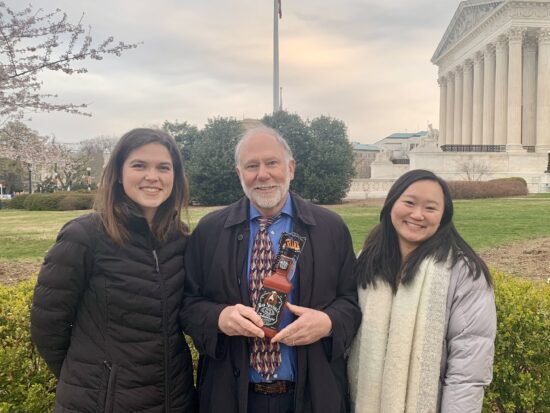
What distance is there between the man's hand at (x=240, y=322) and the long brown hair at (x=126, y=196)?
2.30 ft

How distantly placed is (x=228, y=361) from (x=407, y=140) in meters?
130

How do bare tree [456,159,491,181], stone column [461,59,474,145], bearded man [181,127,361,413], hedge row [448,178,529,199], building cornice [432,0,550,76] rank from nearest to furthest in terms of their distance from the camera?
1. bearded man [181,127,361,413]
2. hedge row [448,178,529,199]
3. bare tree [456,159,491,181]
4. building cornice [432,0,550,76]
5. stone column [461,59,474,145]

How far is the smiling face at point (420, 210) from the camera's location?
3223mm

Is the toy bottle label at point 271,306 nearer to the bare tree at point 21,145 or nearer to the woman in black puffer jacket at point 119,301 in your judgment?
the woman in black puffer jacket at point 119,301

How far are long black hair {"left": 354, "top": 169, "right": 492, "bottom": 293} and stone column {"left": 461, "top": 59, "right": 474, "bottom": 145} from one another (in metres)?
63.5

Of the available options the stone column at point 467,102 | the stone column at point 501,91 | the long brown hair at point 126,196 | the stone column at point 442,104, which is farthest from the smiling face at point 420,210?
the stone column at point 442,104

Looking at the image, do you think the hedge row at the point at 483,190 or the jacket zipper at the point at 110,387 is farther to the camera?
the hedge row at the point at 483,190

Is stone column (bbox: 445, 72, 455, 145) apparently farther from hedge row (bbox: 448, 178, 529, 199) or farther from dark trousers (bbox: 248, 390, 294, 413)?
dark trousers (bbox: 248, 390, 294, 413)

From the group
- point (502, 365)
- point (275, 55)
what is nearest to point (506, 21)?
point (275, 55)

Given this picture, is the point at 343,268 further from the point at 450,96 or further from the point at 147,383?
the point at 450,96

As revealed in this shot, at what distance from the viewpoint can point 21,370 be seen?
12.9 feet

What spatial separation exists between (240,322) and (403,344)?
3.36 ft

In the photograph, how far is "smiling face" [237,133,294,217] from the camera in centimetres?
330

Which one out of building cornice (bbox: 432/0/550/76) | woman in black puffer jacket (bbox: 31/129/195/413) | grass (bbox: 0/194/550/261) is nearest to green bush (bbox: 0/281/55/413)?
woman in black puffer jacket (bbox: 31/129/195/413)
